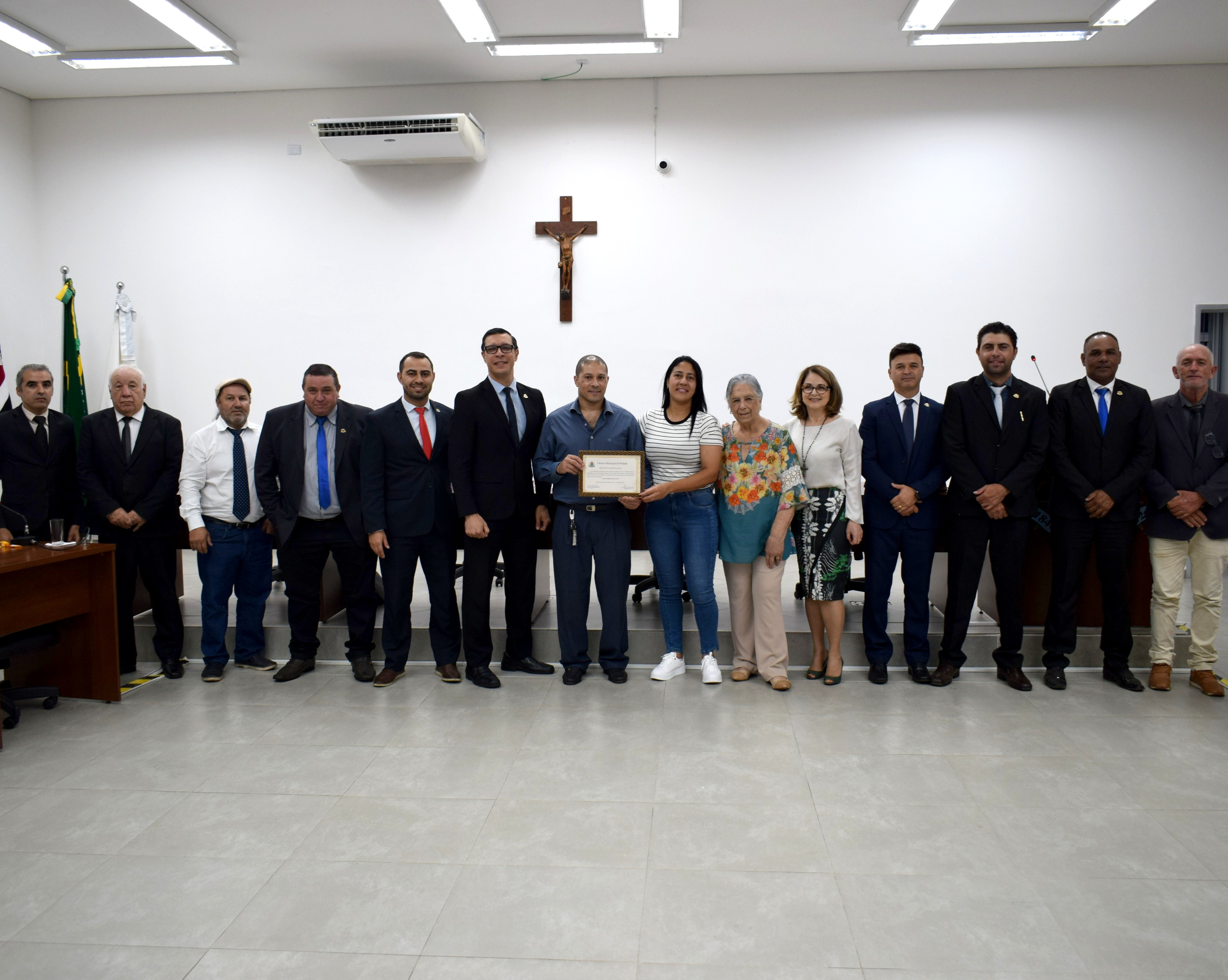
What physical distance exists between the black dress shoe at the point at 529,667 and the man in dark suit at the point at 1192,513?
9.44 ft

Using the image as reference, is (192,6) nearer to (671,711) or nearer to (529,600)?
(529,600)

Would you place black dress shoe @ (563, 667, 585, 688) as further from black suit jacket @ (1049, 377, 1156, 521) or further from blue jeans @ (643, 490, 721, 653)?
black suit jacket @ (1049, 377, 1156, 521)

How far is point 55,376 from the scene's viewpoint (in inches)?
279

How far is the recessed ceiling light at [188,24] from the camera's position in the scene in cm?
529

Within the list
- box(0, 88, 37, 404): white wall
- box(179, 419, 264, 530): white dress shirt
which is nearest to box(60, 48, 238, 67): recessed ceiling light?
box(0, 88, 37, 404): white wall

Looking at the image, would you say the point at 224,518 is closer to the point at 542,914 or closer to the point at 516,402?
the point at 516,402

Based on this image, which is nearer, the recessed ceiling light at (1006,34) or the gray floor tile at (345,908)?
the gray floor tile at (345,908)

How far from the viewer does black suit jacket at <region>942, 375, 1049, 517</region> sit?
12.5ft

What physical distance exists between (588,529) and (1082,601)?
2.59 meters

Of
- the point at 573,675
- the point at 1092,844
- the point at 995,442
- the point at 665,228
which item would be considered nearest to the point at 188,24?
the point at 665,228

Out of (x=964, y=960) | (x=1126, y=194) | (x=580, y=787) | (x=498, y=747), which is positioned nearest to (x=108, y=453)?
(x=498, y=747)

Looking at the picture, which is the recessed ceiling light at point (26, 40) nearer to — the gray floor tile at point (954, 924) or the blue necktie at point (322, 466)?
the blue necktie at point (322, 466)

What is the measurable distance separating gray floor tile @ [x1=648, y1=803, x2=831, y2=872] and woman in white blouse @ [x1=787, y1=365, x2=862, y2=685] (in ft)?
4.48

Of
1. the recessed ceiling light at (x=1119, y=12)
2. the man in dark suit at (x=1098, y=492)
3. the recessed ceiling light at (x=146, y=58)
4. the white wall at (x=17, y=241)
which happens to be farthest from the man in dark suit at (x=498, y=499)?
the white wall at (x=17, y=241)
